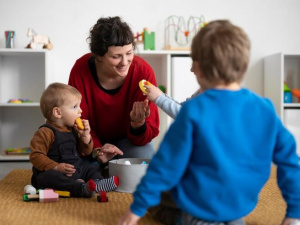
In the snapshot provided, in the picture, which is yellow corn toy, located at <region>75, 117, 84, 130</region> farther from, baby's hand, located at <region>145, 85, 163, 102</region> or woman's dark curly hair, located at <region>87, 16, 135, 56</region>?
baby's hand, located at <region>145, 85, 163, 102</region>

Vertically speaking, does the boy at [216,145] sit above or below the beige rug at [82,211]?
above

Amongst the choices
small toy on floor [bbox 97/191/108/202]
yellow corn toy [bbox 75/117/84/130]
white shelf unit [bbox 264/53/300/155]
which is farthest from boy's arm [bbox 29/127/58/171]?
white shelf unit [bbox 264/53/300/155]

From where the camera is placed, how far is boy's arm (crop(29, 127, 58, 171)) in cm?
163

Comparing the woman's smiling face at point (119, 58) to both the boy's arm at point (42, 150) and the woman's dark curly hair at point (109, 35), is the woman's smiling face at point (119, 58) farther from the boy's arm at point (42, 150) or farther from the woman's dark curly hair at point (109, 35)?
the boy's arm at point (42, 150)

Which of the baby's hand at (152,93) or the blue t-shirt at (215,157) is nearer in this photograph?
the blue t-shirt at (215,157)

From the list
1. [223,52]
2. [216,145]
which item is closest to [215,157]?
[216,145]

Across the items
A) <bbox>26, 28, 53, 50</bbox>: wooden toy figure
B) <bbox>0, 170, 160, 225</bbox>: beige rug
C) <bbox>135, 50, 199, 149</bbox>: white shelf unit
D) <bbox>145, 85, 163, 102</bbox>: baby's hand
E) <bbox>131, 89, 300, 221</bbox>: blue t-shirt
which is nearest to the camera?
<bbox>131, 89, 300, 221</bbox>: blue t-shirt

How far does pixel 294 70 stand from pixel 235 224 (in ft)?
9.28

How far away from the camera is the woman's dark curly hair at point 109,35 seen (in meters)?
1.77

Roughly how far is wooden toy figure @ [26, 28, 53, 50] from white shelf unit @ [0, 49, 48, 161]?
→ 0.18m

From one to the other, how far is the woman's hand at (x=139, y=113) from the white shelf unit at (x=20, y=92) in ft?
5.60

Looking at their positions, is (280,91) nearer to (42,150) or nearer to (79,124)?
(79,124)

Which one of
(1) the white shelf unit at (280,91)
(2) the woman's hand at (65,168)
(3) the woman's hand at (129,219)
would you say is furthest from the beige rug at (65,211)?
(1) the white shelf unit at (280,91)

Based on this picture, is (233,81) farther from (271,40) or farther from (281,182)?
(271,40)
